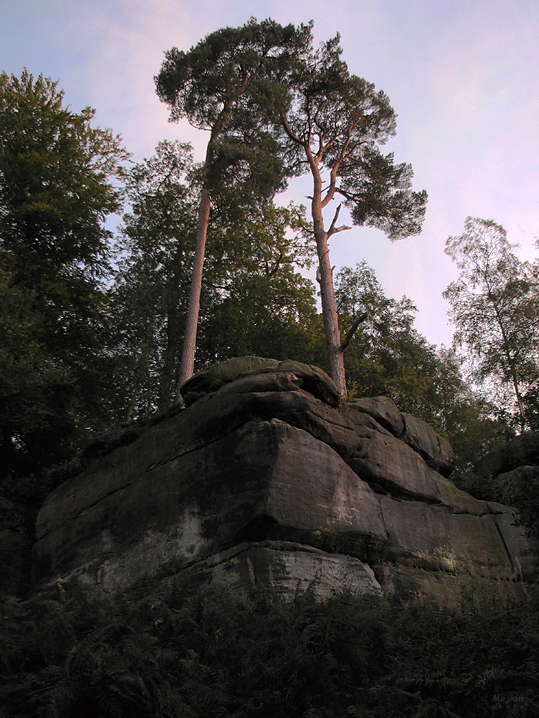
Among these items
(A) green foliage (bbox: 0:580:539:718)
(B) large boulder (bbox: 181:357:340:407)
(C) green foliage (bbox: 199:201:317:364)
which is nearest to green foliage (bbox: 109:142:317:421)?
(C) green foliage (bbox: 199:201:317:364)

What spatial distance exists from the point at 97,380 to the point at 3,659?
14096mm

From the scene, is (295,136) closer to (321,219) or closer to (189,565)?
(321,219)

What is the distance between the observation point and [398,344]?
2622 cm

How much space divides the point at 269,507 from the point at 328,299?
33.7ft

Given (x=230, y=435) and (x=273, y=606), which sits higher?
(x=230, y=435)

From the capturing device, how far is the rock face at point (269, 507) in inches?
381

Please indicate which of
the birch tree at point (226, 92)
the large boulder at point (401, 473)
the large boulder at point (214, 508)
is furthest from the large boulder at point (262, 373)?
the birch tree at point (226, 92)

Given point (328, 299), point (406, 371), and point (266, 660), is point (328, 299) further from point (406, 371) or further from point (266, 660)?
point (266, 660)

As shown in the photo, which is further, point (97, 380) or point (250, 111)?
point (250, 111)

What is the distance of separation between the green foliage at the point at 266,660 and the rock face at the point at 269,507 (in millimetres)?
2013

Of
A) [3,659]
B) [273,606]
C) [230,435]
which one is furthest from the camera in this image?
[230,435]

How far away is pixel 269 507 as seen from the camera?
9555 mm

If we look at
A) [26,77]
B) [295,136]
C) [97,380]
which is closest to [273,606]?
[97,380]

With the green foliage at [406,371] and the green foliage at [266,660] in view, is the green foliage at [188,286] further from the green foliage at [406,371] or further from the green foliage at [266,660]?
the green foliage at [266,660]
